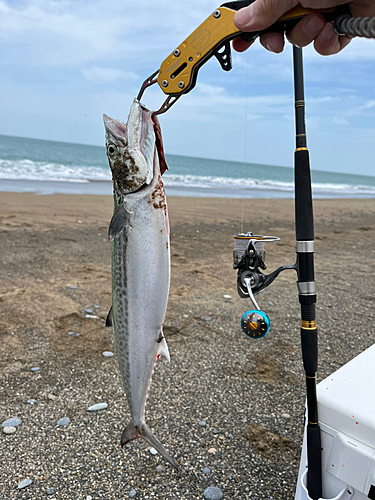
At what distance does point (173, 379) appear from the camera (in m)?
3.56

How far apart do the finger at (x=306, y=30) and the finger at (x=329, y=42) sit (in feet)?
0.24

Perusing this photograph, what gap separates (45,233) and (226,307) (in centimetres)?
520

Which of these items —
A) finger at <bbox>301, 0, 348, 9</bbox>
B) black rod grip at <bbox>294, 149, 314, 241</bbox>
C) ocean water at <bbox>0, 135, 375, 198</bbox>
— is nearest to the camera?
finger at <bbox>301, 0, 348, 9</bbox>

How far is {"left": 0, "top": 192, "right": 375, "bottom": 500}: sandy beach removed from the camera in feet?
8.36

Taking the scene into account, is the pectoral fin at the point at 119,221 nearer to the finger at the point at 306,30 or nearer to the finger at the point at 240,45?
the finger at the point at 240,45

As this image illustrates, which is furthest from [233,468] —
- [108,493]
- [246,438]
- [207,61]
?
[207,61]

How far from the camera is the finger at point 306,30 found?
5.20 ft

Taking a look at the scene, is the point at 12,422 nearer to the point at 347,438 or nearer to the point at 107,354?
the point at 107,354

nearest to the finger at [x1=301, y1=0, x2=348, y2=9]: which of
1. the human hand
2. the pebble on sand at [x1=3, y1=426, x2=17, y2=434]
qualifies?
the human hand

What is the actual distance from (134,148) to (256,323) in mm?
1237

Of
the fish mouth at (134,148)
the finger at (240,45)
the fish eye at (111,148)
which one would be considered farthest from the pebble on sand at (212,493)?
the finger at (240,45)

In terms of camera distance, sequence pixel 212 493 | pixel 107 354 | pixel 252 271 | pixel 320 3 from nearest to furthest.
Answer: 1. pixel 320 3
2. pixel 252 271
3. pixel 212 493
4. pixel 107 354

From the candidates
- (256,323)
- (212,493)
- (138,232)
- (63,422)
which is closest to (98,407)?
(63,422)

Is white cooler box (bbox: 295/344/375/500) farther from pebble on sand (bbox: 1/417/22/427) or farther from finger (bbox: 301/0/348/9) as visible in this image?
pebble on sand (bbox: 1/417/22/427)
